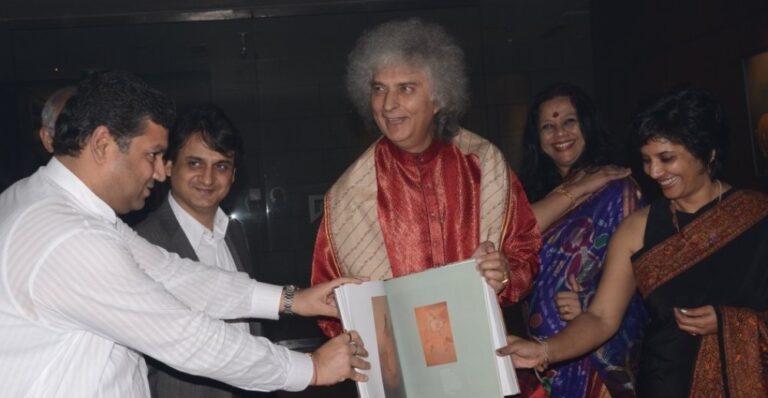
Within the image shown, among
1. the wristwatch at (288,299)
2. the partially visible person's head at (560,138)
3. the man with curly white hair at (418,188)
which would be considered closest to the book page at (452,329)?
the man with curly white hair at (418,188)

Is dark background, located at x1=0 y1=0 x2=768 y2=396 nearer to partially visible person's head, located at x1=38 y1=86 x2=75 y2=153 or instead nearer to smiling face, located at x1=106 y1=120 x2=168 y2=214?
partially visible person's head, located at x1=38 y1=86 x2=75 y2=153

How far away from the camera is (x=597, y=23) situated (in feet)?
22.1

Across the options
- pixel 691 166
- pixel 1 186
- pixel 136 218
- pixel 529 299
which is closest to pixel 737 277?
pixel 691 166

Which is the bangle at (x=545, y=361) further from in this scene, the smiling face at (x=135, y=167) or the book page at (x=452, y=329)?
the smiling face at (x=135, y=167)

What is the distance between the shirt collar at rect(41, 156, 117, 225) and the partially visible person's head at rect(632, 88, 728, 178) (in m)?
1.43

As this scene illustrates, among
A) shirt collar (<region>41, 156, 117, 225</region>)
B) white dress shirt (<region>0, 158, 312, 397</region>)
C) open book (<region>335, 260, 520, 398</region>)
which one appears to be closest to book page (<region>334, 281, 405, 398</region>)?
open book (<region>335, 260, 520, 398</region>)

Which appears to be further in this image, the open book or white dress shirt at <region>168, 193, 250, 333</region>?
white dress shirt at <region>168, 193, 250, 333</region>

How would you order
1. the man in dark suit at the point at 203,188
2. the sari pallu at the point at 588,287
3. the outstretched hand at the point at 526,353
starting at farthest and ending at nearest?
the man in dark suit at the point at 203,188 < the sari pallu at the point at 588,287 < the outstretched hand at the point at 526,353

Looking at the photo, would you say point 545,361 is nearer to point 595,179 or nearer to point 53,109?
point 595,179

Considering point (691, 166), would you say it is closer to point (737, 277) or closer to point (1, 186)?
point (737, 277)

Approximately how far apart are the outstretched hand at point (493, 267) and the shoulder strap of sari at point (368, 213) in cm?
21

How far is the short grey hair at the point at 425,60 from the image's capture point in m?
2.42

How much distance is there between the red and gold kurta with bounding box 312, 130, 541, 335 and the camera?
94.7 inches

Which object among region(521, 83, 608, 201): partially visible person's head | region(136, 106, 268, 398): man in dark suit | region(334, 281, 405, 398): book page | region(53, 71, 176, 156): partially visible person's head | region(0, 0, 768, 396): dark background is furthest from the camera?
region(0, 0, 768, 396): dark background
